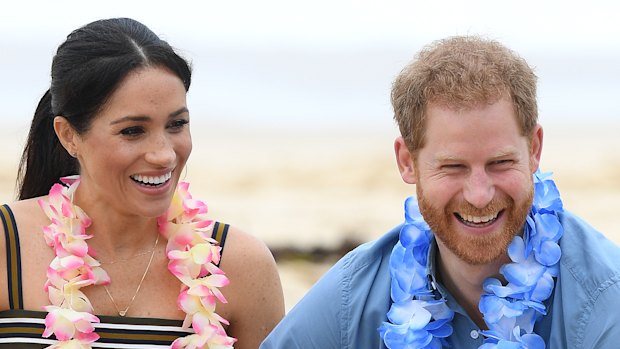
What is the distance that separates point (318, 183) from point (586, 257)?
391 inches

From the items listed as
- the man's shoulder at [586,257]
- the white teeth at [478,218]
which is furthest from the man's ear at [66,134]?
the man's shoulder at [586,257]

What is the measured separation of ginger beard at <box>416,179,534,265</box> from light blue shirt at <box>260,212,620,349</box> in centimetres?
19

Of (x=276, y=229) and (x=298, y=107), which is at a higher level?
(x=276, y=229)

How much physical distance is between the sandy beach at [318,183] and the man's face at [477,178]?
403 cm

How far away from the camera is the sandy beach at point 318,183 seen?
1020 centimetres

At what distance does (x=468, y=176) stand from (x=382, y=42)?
27.3m

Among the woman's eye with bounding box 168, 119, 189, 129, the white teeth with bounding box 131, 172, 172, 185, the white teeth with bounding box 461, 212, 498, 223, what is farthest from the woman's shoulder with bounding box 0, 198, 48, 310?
the white teeth with bounding box 461, 212, 498, 223

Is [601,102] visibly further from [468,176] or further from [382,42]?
[468,176]

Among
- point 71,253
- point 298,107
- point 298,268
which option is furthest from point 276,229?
point 298,107

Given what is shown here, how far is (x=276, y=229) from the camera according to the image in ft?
34.0

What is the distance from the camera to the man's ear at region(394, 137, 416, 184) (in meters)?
3.84

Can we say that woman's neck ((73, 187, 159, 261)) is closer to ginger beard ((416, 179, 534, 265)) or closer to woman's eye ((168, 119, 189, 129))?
woman's eye ((168, 119, 189, 129))

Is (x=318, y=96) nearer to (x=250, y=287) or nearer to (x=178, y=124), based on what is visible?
(x=250, y=287)

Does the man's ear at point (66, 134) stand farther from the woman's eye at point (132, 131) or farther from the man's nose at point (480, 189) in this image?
the man's nose at point (480, 189)
